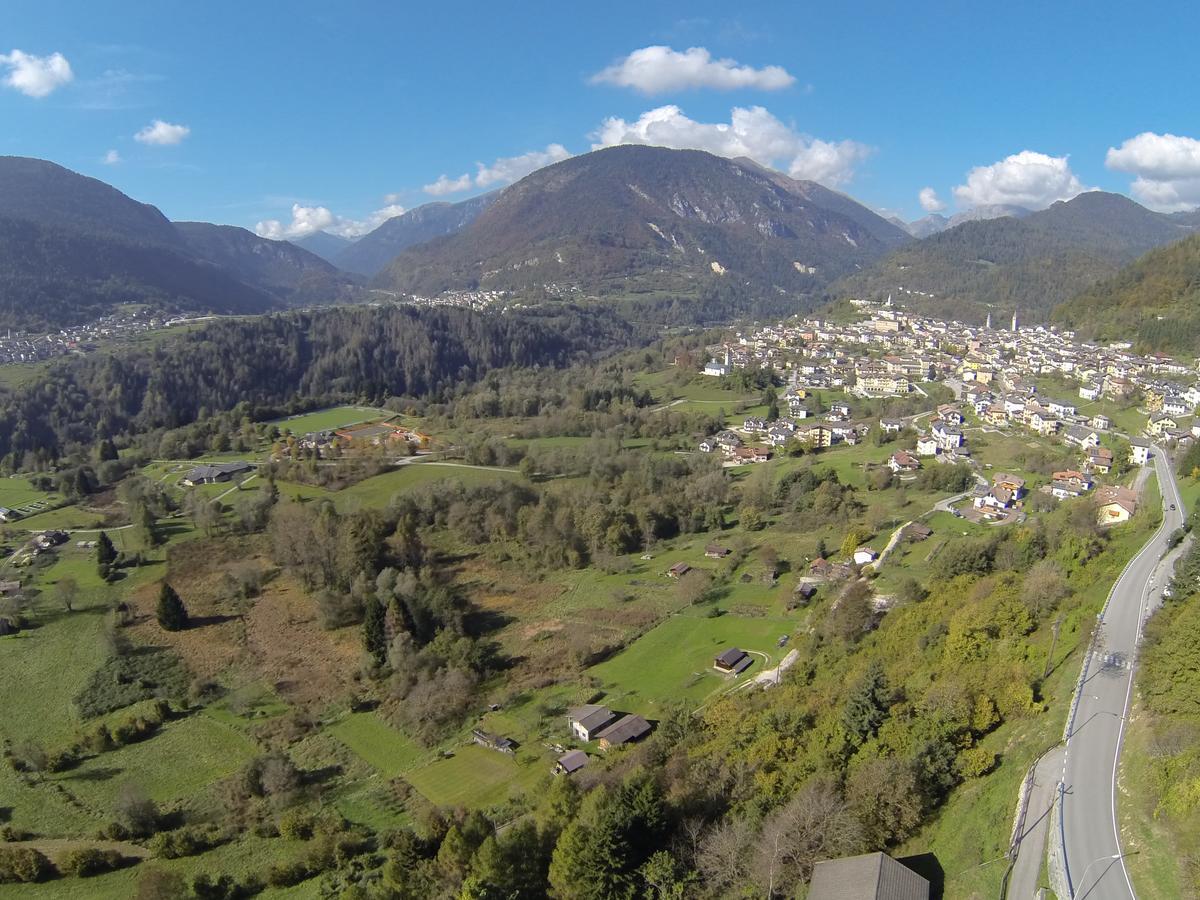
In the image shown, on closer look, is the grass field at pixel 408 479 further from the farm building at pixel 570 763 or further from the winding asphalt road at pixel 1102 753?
the winding asphalt road at pixel 1102 753

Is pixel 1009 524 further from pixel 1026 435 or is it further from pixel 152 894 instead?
pixel 152 894

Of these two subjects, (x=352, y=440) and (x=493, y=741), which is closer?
(x=493, y=741)

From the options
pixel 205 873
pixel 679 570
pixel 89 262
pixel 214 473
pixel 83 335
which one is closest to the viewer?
pixel 205 873

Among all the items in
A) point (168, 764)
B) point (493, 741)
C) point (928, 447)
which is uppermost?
point (928, 447)

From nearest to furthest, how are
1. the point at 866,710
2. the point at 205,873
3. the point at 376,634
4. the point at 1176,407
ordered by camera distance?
the point at 866,710 → the point at 205,873 → the point at 376,634 → the point at 1176,407

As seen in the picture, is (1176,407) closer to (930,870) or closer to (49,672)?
(930,870)

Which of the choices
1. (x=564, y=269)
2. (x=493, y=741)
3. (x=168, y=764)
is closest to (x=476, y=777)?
(x=493, y=741)

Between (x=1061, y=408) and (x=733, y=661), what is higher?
(x=1061, y=408)
